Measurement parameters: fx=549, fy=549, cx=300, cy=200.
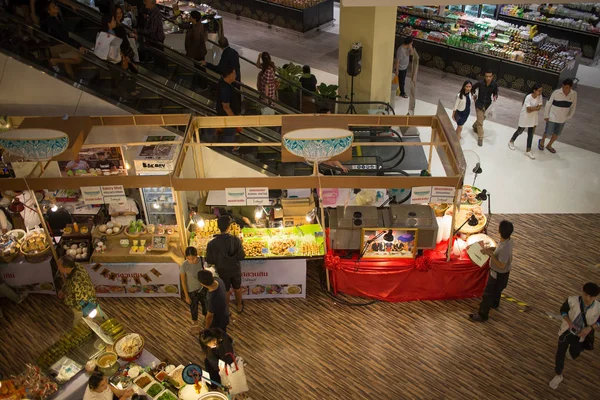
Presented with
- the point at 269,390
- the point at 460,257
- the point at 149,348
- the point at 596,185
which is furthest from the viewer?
the point at 596,185

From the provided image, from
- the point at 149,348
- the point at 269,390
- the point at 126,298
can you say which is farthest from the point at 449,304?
the point at 126,298

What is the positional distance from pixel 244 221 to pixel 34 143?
297 cm

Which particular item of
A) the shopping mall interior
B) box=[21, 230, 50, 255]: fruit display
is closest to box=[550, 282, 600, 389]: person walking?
the shopping mall interior

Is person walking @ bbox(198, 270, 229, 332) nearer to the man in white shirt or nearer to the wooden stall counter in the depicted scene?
the wooden stall counter

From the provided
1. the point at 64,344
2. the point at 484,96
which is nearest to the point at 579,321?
the point at 64,344

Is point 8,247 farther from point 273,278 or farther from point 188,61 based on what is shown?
point 188,61

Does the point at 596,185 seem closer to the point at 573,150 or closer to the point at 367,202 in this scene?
the point at 573,150

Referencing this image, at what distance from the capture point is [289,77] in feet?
37.2

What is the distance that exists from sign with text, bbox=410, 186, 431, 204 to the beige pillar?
5453 millimetres

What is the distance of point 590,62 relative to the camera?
586 inches

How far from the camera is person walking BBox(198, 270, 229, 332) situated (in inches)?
233

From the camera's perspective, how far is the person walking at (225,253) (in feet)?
22.0

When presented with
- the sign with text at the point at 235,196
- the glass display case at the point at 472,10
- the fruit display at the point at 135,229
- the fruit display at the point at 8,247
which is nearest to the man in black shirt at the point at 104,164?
the fruit display at the point at 135,229

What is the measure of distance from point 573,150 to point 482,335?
19.3ft
